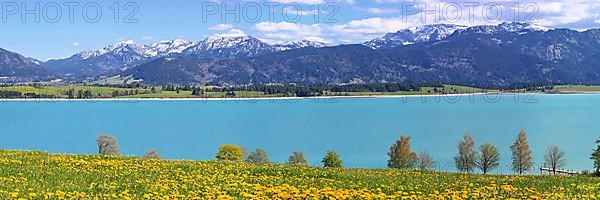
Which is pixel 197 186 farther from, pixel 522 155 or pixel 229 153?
pixel 522 155

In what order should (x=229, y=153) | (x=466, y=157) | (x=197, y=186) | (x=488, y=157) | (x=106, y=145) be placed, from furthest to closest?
(x=106, y=145) < (x=466, y=157) < (x=488, y=157) < (x=229, y=153) < (x=197, y=186)

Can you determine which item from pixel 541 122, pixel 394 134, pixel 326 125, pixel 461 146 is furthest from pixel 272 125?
pixel 461 146

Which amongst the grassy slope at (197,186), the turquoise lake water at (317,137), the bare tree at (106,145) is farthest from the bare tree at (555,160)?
the grassy slope at (197,186)

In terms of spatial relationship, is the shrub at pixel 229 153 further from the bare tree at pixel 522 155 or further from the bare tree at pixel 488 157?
the bare tree at pixel 522 155

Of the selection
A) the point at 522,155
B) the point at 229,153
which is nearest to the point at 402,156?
the point at 522,155

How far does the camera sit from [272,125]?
193 metres

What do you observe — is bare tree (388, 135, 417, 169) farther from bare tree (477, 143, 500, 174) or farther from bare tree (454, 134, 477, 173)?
bare tree (477, 143, 500, 174)

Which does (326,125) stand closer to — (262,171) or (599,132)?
(599,132)

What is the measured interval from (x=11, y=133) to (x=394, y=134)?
106 metres

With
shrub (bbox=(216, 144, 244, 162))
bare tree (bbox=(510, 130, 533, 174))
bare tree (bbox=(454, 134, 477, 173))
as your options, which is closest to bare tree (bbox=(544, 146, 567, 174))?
bare tree (bbox=(510, 130, 533, 174))

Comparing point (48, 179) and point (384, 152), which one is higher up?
point (48, 179)

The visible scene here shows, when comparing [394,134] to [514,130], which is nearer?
[394,134]

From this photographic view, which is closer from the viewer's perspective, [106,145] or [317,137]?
[106,145]

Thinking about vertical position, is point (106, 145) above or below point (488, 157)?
above
